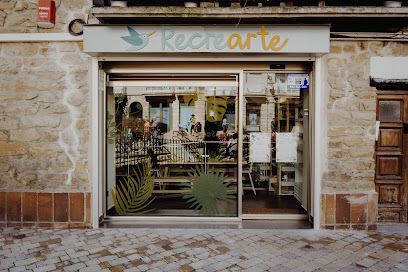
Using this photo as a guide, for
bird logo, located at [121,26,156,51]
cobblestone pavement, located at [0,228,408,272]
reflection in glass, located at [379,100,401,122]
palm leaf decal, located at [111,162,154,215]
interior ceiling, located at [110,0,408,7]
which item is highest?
interior ceiling, located at [110,0,408,7]

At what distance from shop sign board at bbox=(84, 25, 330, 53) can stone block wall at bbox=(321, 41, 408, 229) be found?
0.75 m

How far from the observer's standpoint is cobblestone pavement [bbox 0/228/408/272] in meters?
3.56

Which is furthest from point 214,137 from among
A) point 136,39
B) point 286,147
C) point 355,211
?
point 355,211

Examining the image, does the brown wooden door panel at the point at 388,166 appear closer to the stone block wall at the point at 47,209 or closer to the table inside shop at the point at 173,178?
the table inside shop at the point at 173,178

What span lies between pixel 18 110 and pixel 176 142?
8.26 feet

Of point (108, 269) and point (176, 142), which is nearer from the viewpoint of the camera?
point (108, 269)

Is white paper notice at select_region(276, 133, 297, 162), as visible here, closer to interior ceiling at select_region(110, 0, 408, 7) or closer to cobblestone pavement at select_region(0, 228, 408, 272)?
cobblestone pavement at select_region(0, 228, 408, 272)

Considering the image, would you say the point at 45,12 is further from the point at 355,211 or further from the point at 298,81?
the point at 355,211

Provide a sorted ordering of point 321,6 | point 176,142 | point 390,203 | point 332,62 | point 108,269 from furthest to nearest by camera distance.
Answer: point 176,142 → point 390,203 → point 332,62 → point 321,6 → point 108,269

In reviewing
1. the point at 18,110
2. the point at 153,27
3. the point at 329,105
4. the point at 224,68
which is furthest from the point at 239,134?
the point at 18,110

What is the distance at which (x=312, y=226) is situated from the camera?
4.84m

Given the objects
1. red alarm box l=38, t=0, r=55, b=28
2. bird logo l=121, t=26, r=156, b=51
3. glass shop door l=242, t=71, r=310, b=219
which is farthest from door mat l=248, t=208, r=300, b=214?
red alarm box l=38, t=0, r=55, b=28

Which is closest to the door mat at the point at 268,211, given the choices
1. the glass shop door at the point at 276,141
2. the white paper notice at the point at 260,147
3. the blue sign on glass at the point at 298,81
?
the glass shop door at the point at 276,141

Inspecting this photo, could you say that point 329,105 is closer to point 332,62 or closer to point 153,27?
point 332,62
